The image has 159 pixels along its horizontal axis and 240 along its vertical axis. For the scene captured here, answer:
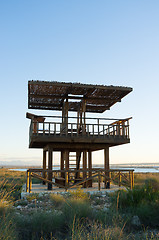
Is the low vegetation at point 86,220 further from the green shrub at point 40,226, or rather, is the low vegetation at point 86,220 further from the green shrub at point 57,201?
the green shrub at point 57,201

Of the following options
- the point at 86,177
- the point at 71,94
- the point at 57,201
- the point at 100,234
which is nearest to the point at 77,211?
the point at 100,234

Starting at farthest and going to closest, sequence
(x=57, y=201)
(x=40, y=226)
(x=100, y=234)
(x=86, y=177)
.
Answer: (x=86, y=177), (x=57, y=201), (x=40, y=226), (x=100, y=234)

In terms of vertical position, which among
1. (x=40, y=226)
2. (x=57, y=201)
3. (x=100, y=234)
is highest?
(x=100, y=234)

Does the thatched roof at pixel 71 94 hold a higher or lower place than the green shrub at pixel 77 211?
higher

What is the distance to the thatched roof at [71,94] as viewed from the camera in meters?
15.9

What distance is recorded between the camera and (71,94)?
18031mm

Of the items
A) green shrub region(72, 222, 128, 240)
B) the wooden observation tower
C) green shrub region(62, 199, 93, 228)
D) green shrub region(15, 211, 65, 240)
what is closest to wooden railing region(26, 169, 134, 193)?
the wooden observation tower

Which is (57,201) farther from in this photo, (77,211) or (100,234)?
(100,234)

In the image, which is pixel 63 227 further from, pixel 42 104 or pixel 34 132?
pixel 42 104

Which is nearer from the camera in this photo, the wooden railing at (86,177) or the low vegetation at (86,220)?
the low vegetation at (86,220)

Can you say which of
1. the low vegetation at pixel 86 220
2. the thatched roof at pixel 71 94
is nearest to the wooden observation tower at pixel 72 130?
the thatched roof at pixel 71 94

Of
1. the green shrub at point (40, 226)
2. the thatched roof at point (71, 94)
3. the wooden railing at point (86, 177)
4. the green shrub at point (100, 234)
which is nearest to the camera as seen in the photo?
the green shrub at point (100, 234)

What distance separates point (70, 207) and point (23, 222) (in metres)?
1.60

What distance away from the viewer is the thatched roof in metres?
15.9
